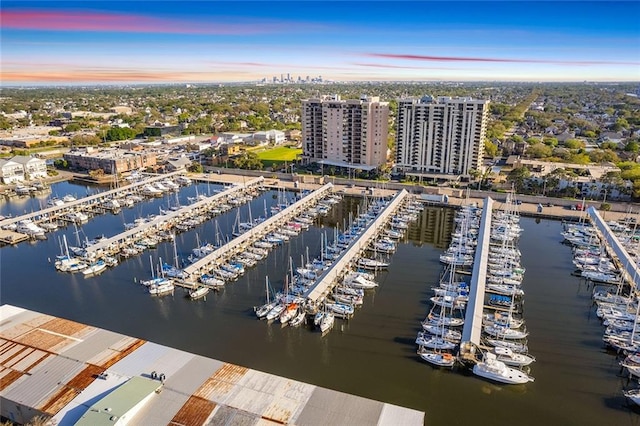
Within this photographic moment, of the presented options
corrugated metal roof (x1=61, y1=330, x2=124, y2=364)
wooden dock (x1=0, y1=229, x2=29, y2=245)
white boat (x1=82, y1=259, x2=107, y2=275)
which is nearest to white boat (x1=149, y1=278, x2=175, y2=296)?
white boat (x1=82, y1=259, x2=107, y2=275)

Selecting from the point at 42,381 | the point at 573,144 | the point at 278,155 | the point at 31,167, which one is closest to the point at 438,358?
the point at 42,381

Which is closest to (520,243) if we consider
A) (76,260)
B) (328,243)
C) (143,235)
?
(328,243)

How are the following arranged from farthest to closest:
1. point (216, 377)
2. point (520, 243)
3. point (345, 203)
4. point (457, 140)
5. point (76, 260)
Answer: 1. point (457, 140)
2. point (345, 203)
3. point (520, 243)
4. point (76, 260)
5. point (216, 377)

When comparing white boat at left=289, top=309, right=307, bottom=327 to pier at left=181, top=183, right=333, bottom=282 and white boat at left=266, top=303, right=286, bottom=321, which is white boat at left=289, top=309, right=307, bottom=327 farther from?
pier at left=181, top=183, right=333, bottom=282

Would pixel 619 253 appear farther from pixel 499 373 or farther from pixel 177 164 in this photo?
pixel 177 164

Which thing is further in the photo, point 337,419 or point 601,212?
point 601,212

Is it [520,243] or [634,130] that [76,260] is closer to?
[520,243]
